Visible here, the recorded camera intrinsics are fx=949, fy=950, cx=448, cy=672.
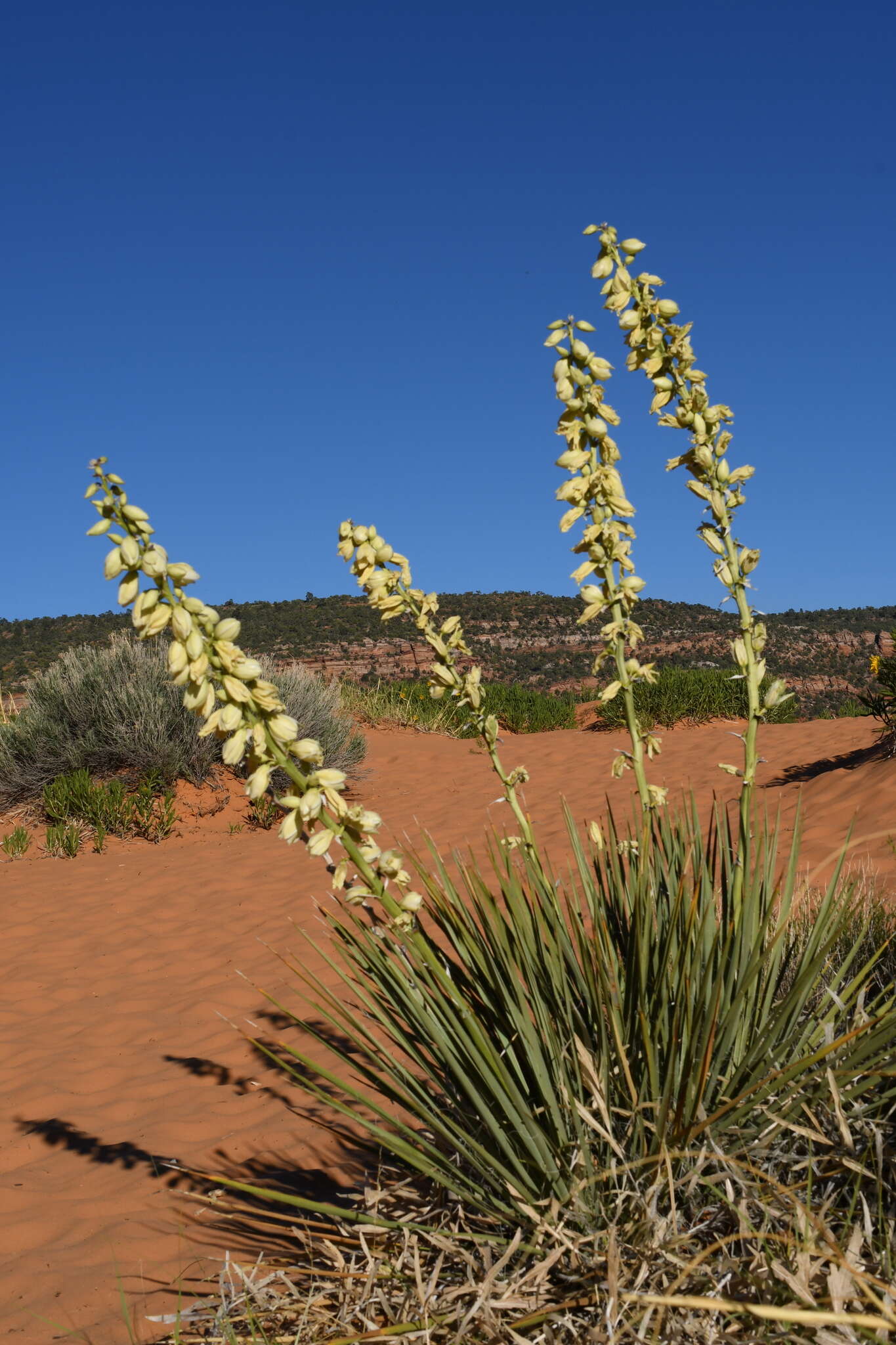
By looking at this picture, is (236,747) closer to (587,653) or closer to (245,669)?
(245,669)

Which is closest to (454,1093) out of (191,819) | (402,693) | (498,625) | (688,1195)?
(688,1195)

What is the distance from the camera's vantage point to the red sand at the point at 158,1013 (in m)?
2.74

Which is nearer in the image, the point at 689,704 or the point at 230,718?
the point at 230,718

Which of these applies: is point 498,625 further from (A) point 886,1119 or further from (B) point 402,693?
(A) point 886,1119

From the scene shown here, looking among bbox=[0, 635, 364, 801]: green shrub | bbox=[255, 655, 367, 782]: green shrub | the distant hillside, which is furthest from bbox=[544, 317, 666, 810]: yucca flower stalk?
the distant hillside

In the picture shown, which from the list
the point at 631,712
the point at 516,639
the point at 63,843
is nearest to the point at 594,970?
the point at 631,712

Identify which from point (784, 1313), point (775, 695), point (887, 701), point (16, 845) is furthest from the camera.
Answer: point (887, 701)

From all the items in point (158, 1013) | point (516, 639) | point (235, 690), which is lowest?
point (158, 1013)

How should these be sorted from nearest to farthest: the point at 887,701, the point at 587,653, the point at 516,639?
the point at 887,701, the point at 587,653, the point at 516,639

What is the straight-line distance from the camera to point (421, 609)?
2051 mm

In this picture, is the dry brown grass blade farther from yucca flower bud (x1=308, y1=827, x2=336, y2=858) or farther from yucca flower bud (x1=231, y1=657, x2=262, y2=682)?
yucca flower bud (x1=231, y1=657, x2=262, y2=682)

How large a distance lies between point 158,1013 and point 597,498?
4048 mm

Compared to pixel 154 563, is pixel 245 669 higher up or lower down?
lower down

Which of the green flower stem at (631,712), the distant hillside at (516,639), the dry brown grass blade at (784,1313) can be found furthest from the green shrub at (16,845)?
the distant hillside at (516,639)
